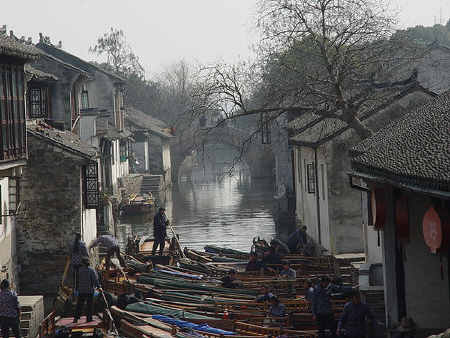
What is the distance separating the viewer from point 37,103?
1244 inches

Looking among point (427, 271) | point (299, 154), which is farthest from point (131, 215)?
point (427, 271)

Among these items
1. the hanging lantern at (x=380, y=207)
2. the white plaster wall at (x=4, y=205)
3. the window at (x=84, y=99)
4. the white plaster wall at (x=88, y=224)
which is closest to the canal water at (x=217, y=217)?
the window at (x=84, y=99)

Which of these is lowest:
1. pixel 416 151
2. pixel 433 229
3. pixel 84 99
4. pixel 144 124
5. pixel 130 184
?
pixel 433 229

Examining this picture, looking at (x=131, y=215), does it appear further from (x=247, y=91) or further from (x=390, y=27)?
(x=390, y=27)

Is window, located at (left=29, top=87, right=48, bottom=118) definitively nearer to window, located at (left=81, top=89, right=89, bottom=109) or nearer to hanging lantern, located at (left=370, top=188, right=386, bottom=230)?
window, located at (left=81, top=89, right=89, bottom=109)

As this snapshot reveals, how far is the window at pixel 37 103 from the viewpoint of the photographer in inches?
1234

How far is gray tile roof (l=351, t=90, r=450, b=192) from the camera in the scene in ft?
34.6

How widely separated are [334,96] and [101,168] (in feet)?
76.2

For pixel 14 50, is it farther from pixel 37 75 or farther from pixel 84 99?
pixel 84 99

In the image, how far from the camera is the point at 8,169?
2138 cm

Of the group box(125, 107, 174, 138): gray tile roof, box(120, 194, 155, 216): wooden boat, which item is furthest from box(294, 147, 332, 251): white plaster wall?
box(125, 107, 174, 138): gray tile roof

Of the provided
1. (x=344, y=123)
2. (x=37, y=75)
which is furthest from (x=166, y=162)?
(x=344, y=123)

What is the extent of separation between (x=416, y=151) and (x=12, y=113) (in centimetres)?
1197

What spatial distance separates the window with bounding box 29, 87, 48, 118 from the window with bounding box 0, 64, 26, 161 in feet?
30.2
